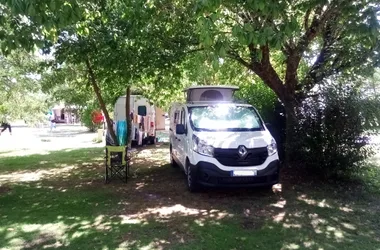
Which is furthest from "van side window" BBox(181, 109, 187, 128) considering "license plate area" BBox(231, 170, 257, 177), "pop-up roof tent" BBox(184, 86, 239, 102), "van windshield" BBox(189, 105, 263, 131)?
"license plate area" BBox(231, 170, 257, 177)

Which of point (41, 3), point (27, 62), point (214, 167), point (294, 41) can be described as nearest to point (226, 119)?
point (214, 167)

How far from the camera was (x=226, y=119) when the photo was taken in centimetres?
795

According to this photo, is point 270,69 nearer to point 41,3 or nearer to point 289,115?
point 289,115

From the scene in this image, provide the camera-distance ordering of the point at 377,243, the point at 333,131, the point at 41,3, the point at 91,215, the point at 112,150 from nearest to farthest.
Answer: the point at 41,3, the point at 377,243, the point at 91,215, the point at 333,131, the point at 112,150

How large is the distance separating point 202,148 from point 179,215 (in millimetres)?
1555

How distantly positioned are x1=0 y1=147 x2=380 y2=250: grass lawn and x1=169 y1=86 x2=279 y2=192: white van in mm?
409

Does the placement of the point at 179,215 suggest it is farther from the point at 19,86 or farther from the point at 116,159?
the point at 19,86

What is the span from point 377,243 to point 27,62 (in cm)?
1187

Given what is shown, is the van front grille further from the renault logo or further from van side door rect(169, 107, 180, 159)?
van side door rect(169, 107, 180, 159)

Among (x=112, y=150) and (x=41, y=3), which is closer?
(x=41, y=3)

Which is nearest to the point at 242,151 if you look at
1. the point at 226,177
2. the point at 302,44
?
the point at 226,177

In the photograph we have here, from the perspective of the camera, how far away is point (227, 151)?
6855mm

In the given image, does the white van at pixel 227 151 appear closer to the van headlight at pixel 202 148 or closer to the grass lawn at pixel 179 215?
the van headlight at pixel 202 148

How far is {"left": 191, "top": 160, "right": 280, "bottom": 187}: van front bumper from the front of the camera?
6.82 metres
